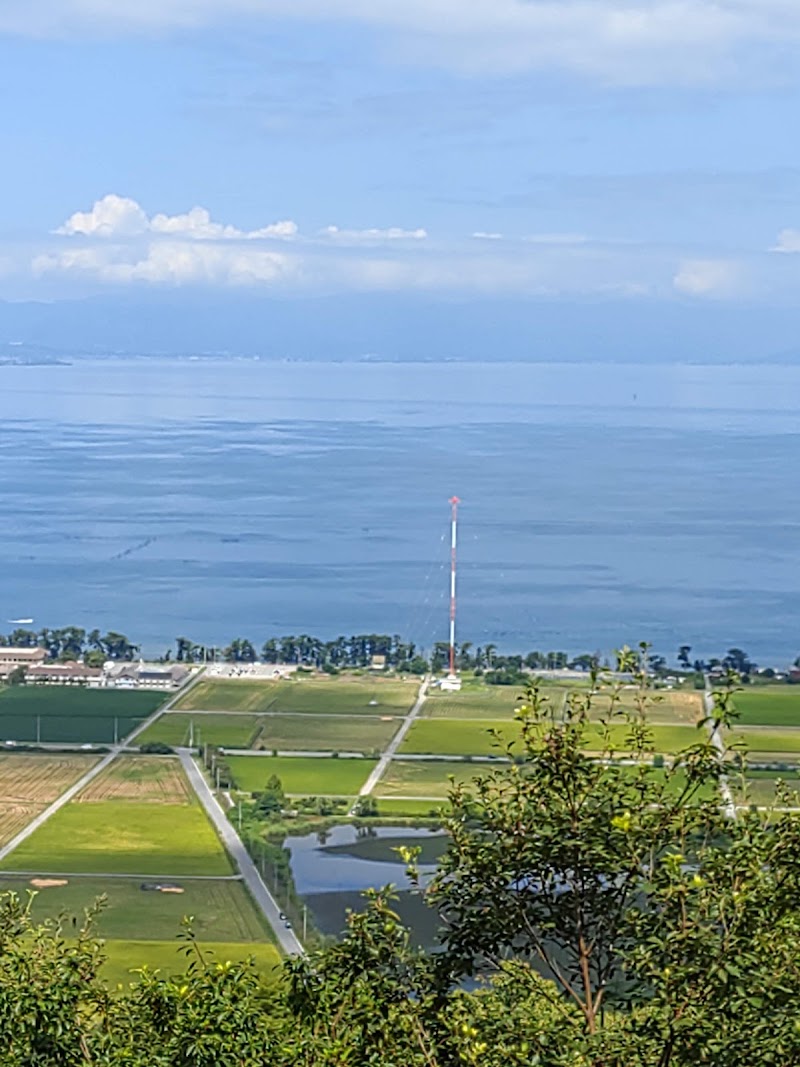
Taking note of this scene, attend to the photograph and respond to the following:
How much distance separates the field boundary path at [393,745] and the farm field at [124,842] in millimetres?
1490

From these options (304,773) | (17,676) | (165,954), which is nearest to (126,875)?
(165,954)

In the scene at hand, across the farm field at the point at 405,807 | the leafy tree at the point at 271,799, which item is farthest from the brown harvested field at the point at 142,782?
the farm field at the point at 405,807

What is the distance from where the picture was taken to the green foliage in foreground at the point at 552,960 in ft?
8.29

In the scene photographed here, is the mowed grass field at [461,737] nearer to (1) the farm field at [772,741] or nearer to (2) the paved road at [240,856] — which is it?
(1) the farm field at [772,741]

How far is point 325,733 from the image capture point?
1788 centimetres

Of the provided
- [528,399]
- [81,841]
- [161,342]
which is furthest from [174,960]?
[161,342]

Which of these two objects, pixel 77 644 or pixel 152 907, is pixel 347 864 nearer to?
pixel 152 907

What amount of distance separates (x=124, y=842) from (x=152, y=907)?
1.80 m

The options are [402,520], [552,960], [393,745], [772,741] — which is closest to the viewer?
[552,960]

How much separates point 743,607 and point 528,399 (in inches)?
2024

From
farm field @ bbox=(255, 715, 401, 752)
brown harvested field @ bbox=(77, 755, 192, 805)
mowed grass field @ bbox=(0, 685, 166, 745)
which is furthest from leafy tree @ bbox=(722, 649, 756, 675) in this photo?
brown harvested field @ bbox=(77, 755, 192, 805)

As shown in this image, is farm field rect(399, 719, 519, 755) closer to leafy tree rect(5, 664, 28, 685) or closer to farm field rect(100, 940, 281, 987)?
leafy tree rect(5, 664, 28, 685)

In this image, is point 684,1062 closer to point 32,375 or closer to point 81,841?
point 81,841

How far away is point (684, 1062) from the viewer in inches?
99.3
